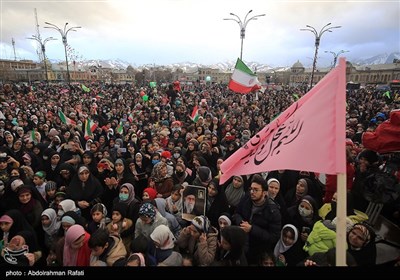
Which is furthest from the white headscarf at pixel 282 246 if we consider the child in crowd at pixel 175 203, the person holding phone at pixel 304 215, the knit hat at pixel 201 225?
the child in crowd at pixel 175 203

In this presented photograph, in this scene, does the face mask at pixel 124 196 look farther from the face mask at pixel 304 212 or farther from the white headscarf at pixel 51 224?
the face mask at pixel 304 212

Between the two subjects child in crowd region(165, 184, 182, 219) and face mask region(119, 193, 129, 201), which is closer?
child in crowd region(165, 184, 182, 219)

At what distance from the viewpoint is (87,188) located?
439cm

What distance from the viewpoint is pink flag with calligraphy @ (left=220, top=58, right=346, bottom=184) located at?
1.64m

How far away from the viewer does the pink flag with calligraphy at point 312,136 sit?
1.64m

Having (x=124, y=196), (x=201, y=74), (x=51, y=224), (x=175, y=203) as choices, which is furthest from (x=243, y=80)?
(x=201, y=74)

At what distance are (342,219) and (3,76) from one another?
77.1 meters

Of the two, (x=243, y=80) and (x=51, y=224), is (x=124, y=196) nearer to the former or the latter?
(x=51, y=224)

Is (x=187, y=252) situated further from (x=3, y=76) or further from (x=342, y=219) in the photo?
(x=3, y=76)

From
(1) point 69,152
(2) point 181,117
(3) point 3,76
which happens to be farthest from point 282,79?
(1) point 69,152

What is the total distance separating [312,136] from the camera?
5.82 feet

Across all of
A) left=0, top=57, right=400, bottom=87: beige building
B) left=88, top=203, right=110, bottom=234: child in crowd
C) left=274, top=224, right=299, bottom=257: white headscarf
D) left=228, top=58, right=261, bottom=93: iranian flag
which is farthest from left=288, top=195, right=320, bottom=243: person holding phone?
left=0, top=57, right=400, bottom=87: beige building

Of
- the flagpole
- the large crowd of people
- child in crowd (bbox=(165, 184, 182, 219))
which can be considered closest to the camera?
the flagpole

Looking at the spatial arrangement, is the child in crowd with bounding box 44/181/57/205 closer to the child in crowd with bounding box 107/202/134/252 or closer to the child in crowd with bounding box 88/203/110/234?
the child in crowd with bounding box 88/203/110/234
